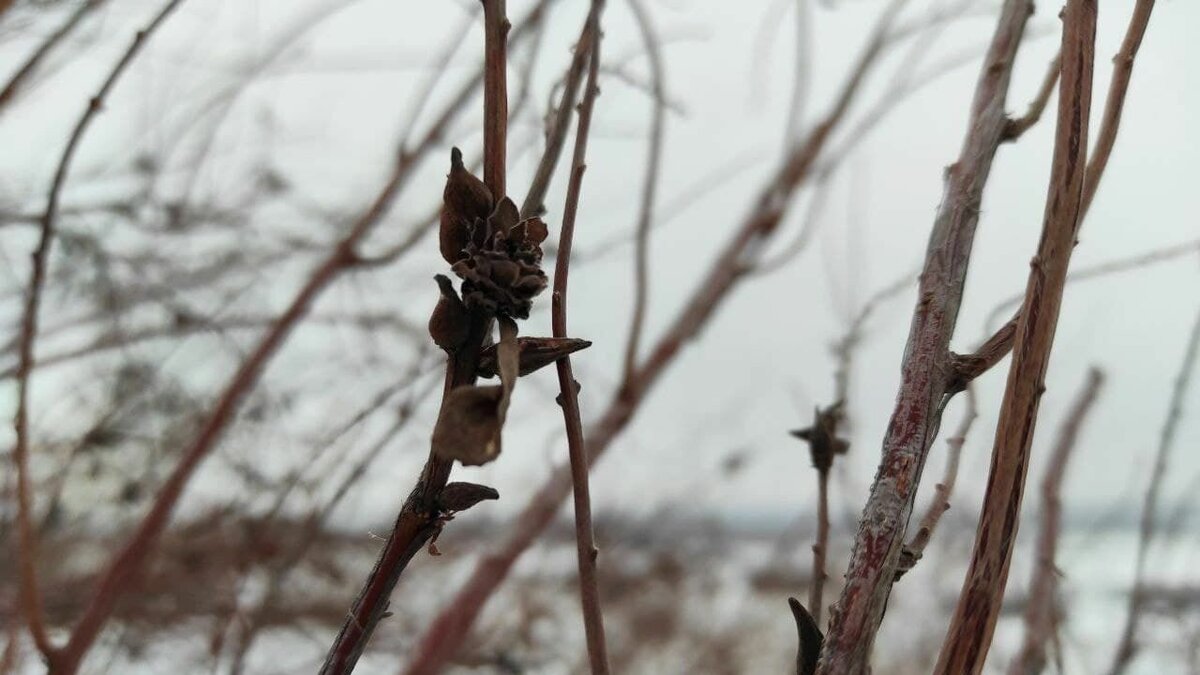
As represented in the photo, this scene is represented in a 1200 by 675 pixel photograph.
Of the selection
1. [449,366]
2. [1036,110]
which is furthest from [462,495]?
[1036,110]

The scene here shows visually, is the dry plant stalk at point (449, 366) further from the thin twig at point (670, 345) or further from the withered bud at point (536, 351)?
the thin twig at point (670, 345)

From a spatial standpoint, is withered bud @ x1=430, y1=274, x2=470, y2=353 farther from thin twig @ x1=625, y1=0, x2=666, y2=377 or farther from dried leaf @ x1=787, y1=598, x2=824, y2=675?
thin twig @ x1=625, y1=0, x2=666, y2=377

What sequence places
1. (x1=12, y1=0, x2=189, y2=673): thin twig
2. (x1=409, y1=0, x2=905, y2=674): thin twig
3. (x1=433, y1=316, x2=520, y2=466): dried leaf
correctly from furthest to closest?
(x1=409, y1=0, x2=905, y2=674): thin twig, (x1=12, y1=0, x2=189, y2=673): thin twig, (x1=433, y1=316, x2=520, y2=466): dried leaf

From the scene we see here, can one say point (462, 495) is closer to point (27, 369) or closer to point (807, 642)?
point (807, 642)

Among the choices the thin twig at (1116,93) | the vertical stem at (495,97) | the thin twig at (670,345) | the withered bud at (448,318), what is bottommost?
the withered bud at (448,318)

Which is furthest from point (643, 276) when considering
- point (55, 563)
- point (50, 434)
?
point (55, 563)

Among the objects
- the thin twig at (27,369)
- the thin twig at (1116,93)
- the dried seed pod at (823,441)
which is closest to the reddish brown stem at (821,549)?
the dried seed pod at (823,441)

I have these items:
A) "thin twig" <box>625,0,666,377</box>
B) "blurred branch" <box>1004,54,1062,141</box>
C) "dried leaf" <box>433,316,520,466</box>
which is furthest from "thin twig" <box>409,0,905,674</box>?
"dried leaf" <box>433,316,520,466</box>
